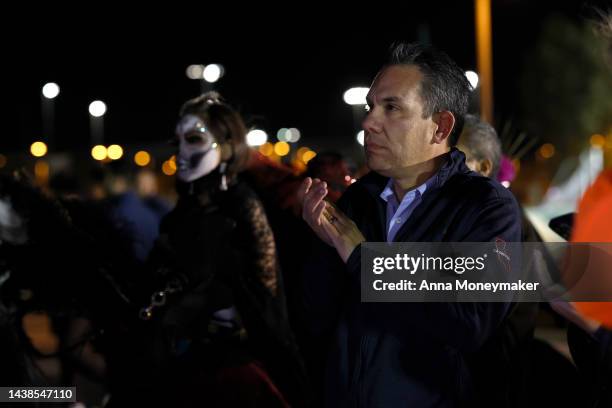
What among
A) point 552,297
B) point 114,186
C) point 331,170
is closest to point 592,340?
point 552,297

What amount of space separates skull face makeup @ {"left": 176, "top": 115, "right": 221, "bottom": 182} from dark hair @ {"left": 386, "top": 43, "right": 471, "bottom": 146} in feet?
7.02

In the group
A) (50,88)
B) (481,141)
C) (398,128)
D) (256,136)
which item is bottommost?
(398,128)

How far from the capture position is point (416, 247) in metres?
2.40

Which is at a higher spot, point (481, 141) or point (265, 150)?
point (265, 150)

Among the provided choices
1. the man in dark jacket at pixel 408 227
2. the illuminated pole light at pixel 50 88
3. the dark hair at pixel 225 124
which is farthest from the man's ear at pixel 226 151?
the illuminated pole light at pixel 50 88

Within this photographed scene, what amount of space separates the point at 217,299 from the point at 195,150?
87 cm

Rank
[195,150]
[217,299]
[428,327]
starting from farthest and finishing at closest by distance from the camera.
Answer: [195,150] → [217,299] → [428,327]

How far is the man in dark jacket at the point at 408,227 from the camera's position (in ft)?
7.78

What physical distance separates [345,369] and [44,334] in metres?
8.93

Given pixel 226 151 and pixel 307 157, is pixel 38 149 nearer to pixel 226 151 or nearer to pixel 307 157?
pixel 307 157

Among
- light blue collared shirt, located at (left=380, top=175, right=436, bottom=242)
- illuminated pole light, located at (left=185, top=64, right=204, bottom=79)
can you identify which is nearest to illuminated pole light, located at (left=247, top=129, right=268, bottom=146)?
light blue collared shirt, located at (left=380, top=175, right=436, bottom=242)

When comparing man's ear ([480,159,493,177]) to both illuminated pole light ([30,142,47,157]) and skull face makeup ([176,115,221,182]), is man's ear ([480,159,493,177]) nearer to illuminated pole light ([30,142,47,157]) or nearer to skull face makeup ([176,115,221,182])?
skull face makeup ([176,115,221,182])

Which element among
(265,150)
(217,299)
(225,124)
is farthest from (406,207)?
(265,150)

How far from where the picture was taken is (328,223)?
2.42 m
